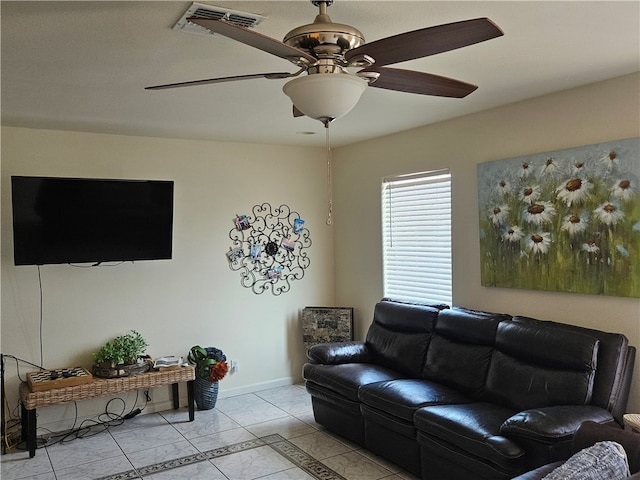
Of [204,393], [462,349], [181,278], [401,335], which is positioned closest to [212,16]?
[462,349]

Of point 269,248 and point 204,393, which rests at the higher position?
point 269,248

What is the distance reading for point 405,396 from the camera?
353 centimetres

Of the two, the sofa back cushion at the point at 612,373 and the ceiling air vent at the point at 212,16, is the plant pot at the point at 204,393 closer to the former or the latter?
the sofa back cushion at the point at 612,373

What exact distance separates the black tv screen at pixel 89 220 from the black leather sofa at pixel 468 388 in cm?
177

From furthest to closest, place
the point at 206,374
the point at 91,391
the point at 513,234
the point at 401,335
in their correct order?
the point at 206,374, the point at 401,335, the point at 91,391, the point at 513,234

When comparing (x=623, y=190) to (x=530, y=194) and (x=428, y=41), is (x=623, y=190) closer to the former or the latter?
(x=530, y=194)

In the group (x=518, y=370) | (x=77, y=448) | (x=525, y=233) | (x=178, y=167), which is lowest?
(x=77, y=448)

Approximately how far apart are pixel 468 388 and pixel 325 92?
8.46 feet

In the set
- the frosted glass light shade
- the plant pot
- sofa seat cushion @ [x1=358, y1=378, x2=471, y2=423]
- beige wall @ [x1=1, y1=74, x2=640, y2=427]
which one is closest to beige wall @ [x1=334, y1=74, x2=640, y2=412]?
beige wall @ [x1=1, y1=74, x2=640, y2=427]

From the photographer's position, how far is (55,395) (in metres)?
4.00

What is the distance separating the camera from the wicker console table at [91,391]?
155 inches

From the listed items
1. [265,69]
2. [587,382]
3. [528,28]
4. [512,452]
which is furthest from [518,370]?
[265,69]

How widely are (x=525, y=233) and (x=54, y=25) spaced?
3147 mm

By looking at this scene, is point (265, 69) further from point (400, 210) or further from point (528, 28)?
point (400, 210)
